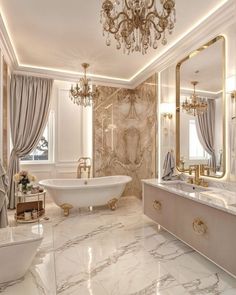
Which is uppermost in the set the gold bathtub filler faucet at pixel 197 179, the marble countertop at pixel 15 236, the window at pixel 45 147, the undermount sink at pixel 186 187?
the window at pixel 45 147

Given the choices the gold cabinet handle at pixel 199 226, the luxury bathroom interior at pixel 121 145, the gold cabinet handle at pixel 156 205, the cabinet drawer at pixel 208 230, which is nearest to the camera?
the cabinet drawer at pixel 208 230

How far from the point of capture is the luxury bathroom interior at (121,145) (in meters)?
1.95

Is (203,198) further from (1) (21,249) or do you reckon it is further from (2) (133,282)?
(1) (21,249)

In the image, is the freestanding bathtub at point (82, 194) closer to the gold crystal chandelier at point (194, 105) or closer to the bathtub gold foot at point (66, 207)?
the bathtub gold foot at point (66, 207)

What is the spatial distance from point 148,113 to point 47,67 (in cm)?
231

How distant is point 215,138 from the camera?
275cm

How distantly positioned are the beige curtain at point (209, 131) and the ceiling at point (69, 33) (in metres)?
1.15

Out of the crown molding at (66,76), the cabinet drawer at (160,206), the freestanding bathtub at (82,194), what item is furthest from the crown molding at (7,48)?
the cabinet drawer at (160,206)

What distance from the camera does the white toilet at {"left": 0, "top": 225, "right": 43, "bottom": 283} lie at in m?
1.88

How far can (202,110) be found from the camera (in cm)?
298

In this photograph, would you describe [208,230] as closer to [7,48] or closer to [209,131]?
[209,131]

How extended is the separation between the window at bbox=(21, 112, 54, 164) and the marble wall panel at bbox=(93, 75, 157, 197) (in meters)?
1.04

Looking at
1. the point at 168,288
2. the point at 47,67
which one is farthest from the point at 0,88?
the point at 168,288

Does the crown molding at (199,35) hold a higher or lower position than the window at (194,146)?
higher
